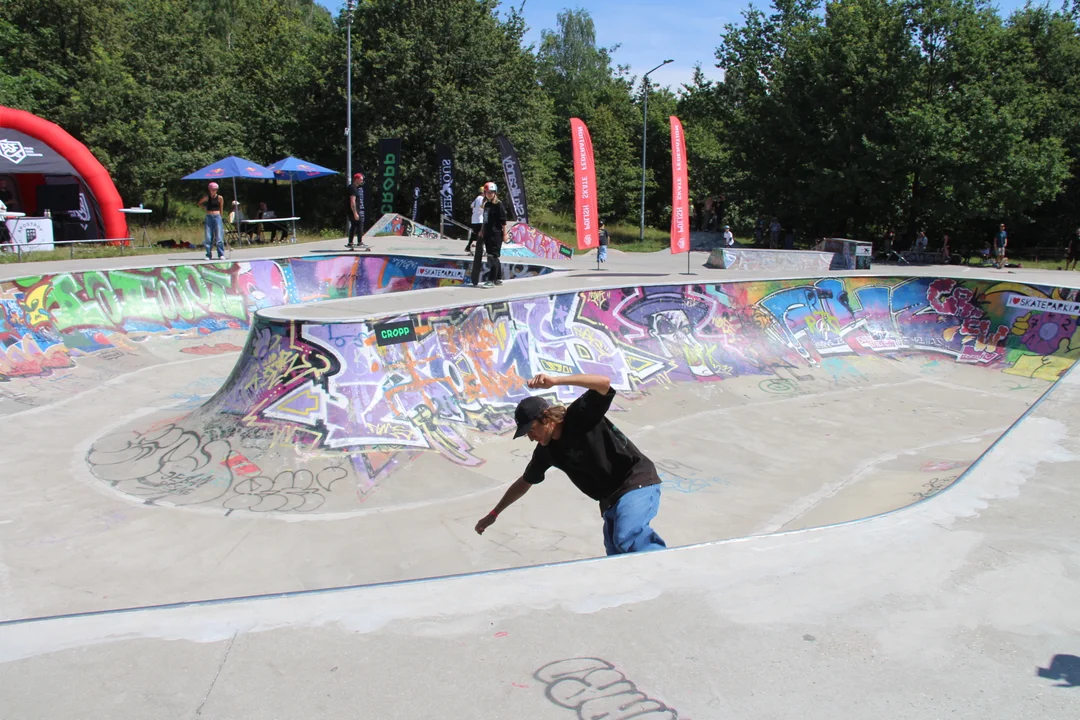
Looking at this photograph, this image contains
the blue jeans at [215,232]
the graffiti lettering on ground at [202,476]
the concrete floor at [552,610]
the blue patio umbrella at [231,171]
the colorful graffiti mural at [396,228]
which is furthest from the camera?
the colorful graffiti mural at [396,228]

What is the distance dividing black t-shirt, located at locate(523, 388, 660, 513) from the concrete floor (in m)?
0.48

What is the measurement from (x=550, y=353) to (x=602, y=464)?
7779 mm

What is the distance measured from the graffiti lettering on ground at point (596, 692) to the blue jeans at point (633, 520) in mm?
1260

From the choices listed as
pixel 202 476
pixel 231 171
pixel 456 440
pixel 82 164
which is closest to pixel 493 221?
pixel 456 440

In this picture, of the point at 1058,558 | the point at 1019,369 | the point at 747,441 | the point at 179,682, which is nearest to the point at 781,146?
the point at 1019,369

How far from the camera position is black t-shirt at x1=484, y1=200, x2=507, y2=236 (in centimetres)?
1246

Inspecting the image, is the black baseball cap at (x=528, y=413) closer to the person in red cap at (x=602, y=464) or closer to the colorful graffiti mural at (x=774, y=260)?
the person in red cap at (x=602, y=464)

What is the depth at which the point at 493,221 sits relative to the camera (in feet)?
41.1

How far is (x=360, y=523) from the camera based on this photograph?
7.64 m

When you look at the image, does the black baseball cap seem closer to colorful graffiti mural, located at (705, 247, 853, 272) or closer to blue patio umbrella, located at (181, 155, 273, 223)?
colorful graffiti mural, located at (705, 247, 853, 272)

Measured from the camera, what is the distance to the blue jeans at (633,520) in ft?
14.5

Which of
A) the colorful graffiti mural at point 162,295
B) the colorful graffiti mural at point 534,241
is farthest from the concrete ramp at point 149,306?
the colorful graffiti mural at point 534,241

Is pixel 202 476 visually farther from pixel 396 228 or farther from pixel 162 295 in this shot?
pixel 396 228

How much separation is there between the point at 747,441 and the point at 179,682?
8819 millimetres
